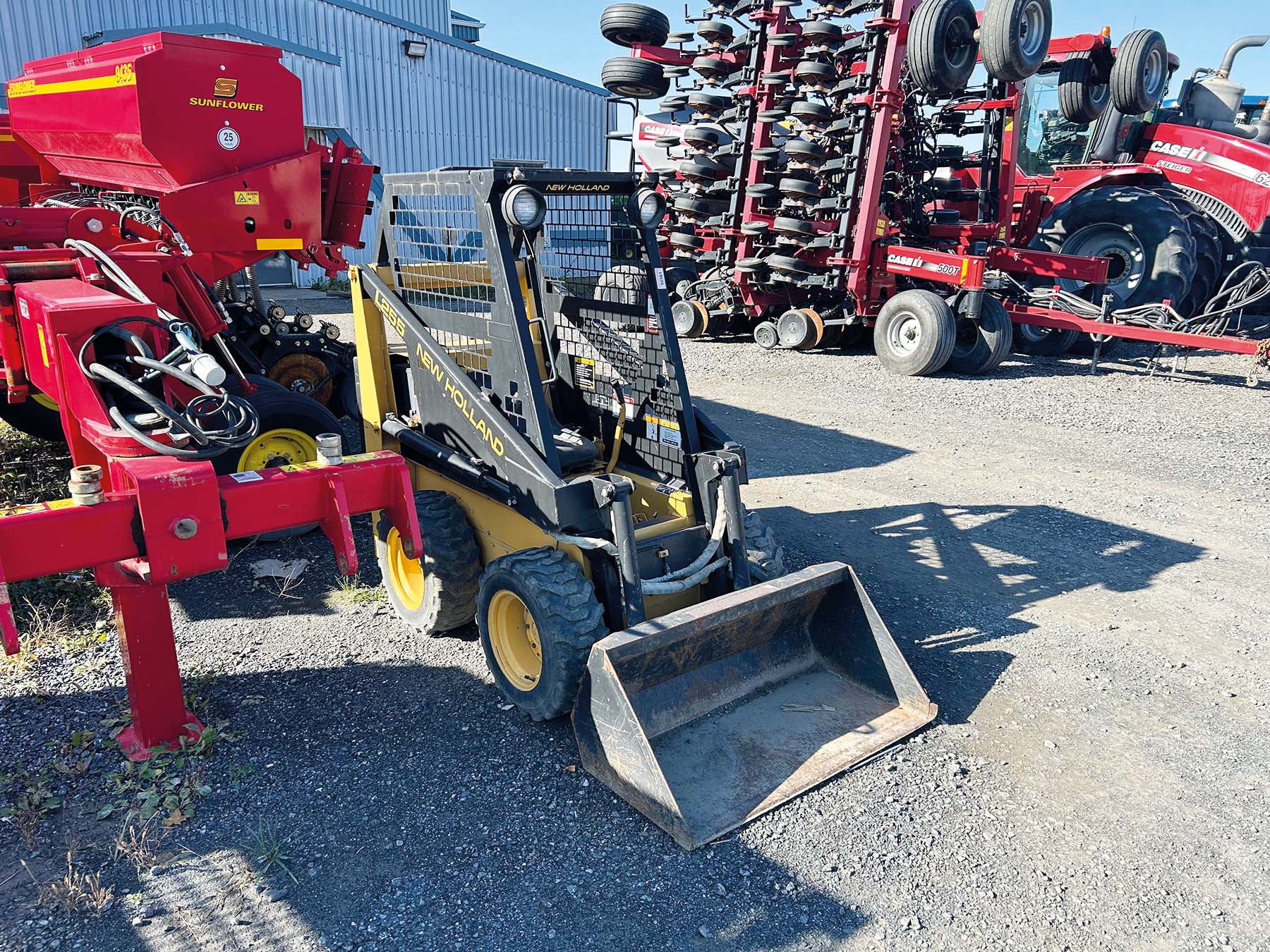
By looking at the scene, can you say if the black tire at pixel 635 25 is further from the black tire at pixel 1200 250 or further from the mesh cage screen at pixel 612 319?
the mesh cage screen at pixel 612 319

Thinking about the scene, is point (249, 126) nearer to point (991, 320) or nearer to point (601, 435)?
point (601, 435)

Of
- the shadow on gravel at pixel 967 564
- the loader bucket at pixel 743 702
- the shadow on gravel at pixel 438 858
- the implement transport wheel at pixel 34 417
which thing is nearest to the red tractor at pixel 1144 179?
the shadow on gravel at pixel 967 564

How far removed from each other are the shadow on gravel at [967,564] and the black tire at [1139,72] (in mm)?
7983

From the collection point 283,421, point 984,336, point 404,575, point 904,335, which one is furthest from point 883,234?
point 404,575

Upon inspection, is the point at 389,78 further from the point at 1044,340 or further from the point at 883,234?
the point at 1044,340

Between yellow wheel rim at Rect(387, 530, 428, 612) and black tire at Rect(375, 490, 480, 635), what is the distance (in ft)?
0.07

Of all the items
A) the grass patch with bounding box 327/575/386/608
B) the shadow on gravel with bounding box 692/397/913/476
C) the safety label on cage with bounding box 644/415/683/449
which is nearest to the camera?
the safety label on cage with bounding box 644/415/683/449

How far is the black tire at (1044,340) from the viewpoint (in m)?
12.2

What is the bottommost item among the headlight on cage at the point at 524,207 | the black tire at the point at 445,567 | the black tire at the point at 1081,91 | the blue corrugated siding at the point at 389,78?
the black tire at the point at 445,567

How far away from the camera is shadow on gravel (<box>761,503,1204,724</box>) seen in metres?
4.35

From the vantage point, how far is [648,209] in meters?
3.93

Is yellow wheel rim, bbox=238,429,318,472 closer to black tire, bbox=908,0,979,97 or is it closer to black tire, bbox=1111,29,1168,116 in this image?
black tire, bbox=908,0,979,97

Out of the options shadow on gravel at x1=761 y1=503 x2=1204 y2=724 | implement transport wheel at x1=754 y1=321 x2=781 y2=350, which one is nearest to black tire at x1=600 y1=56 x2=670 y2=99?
implement transport wheel at x1=754 y1=321 x2=781 y2=350

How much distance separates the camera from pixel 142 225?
18.6 feet
